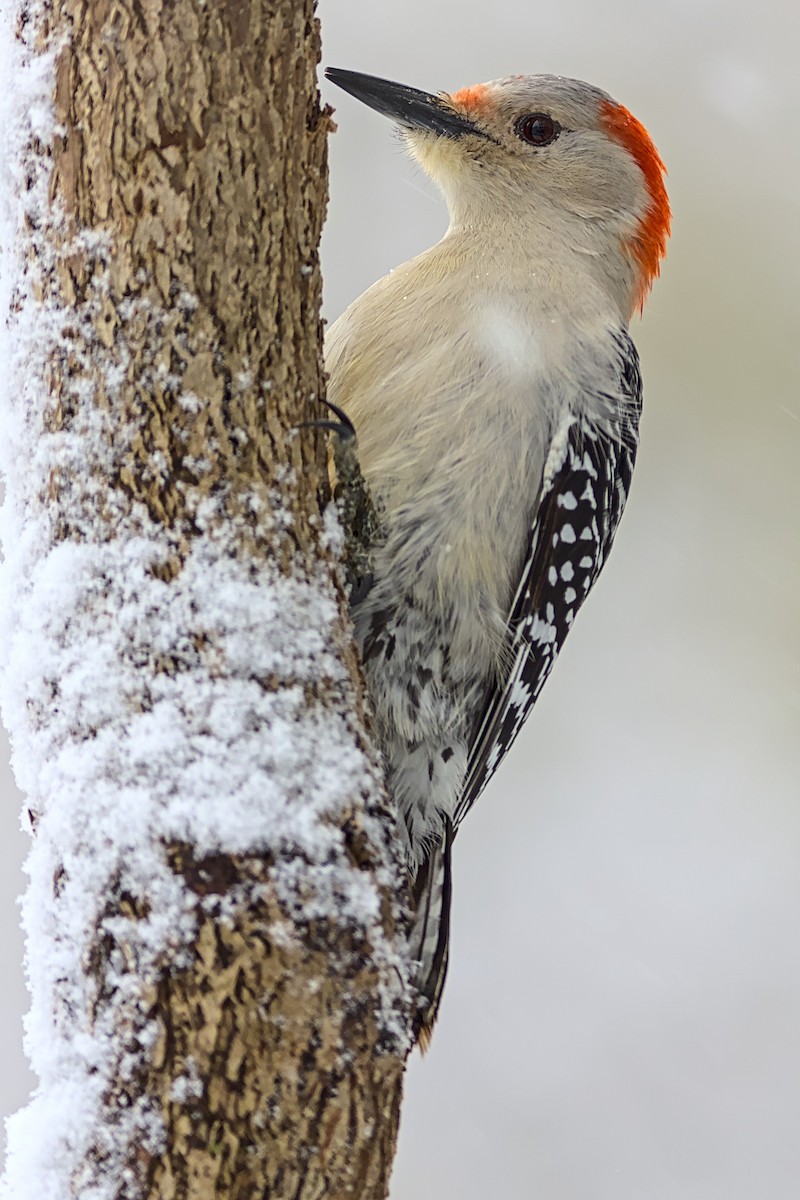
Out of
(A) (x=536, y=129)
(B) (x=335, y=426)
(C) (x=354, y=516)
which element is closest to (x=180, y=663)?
(B) (x=335, y=426)

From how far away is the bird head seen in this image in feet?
9.82

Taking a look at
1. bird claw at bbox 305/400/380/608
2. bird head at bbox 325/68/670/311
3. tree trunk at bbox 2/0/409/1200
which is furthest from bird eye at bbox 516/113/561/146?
tree trunk at bbox 2/0/409/1200

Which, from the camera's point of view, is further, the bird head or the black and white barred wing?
the bird head

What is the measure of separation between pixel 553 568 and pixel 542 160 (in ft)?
3.85

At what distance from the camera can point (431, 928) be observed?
2609mm

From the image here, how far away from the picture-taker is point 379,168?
464cm

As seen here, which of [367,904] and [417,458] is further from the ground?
[417,458]

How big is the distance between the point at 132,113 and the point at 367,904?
1.22 meters

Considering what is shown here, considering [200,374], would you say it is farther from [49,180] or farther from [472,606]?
[472,606]

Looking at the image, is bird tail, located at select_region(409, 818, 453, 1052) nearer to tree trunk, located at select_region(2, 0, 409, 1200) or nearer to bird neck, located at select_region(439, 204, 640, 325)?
tree trunk, located at select_region(2, 0, 409, 1200)

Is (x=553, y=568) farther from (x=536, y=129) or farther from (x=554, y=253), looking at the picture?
(x=536, y=129)

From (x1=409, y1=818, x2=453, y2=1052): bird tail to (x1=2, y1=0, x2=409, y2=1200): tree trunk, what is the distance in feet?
2.59

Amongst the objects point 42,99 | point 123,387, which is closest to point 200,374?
point 123,387

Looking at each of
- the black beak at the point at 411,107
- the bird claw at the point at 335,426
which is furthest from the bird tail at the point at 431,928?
the black beak at the point at 411,107
